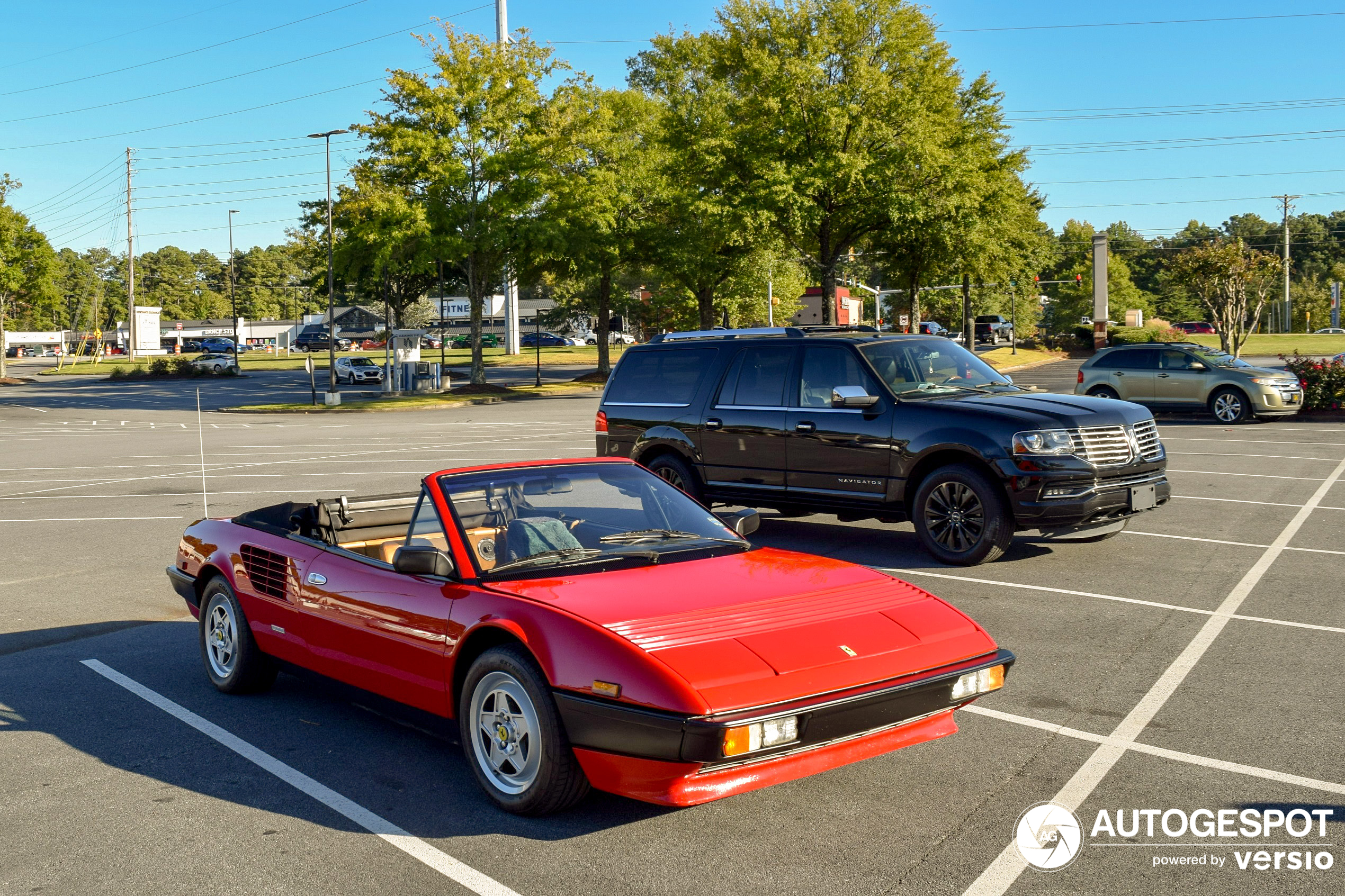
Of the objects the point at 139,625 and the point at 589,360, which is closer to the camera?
the point at 139,625

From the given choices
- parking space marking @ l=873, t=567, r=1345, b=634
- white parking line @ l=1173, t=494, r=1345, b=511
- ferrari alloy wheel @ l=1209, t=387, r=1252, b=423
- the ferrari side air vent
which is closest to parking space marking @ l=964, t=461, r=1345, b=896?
parking space marking @ l=873, t=567, r=1345, b=634

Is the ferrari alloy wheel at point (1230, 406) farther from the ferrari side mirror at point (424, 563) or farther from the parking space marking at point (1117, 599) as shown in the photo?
the ferrari side mirror at point (424, 563)

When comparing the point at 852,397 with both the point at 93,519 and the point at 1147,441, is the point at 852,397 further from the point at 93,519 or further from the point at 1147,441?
the point at 93,519

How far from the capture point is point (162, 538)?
12.4 metres

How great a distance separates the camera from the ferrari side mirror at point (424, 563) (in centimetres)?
482

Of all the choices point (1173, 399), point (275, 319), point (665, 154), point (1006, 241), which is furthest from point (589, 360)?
point (275, 319)

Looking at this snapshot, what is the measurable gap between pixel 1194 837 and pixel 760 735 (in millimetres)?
1666

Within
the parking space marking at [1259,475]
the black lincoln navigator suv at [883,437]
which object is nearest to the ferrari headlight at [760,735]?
the black lincoln navigator suv at [883,437]

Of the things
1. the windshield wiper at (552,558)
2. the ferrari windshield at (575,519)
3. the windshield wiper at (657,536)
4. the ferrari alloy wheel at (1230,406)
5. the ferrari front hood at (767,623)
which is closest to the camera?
the ferrari front hood at (767,623)

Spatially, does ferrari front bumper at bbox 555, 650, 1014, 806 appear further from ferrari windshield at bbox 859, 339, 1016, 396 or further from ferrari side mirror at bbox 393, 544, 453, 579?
ferrari windshield at bbox 859, 339, 1016, 396

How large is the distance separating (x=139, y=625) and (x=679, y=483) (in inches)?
207

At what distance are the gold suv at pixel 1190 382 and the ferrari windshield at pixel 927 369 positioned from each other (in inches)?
540

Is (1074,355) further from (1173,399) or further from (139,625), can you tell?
(139,625)

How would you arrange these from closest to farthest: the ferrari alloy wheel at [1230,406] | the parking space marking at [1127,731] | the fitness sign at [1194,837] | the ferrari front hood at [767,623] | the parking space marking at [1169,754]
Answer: the parking space marking at [1127,731] → the fitness sign at [1194,837] → the ferrari front hood at [767,623] → the parking space marking at [1169,754] → the ferrari alloy wheel at [1230,406]
